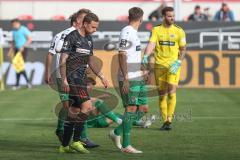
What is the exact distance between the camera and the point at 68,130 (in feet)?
43.0

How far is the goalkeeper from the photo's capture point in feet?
54.5

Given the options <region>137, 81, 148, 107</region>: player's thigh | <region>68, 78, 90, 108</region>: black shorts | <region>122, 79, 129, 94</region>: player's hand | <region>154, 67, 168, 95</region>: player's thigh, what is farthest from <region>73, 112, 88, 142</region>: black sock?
<region>154, 67, 168, 95</region>: player's thigh

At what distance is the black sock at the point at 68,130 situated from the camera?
43.1 feet

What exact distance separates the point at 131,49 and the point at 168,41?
2.18 meters

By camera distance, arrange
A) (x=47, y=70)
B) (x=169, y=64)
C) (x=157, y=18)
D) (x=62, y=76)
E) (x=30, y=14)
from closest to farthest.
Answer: (x=62, y=76) < (x=47, y=70) < (x=169, y=64) < (x=157, y=18) < (x=30, y=14)

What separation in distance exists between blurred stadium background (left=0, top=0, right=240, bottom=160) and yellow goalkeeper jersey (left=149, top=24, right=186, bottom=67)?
4.40ft

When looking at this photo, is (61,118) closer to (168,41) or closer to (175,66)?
(175,66)

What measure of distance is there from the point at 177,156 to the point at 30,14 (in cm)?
2477

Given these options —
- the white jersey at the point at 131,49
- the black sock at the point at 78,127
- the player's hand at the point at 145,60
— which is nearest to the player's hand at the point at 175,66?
the player's hand at the point at 145,60

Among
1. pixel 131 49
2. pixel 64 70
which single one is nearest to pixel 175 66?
pixel 131 49

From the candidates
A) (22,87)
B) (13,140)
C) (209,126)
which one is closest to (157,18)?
(22,87)

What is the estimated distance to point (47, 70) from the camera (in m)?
14.2

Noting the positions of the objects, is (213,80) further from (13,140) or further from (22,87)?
(13,140)

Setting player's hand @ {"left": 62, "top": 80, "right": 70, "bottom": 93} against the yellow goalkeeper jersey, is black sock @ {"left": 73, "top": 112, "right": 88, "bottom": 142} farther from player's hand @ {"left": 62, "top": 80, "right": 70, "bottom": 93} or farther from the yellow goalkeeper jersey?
the yellow goalkeeper jersey
